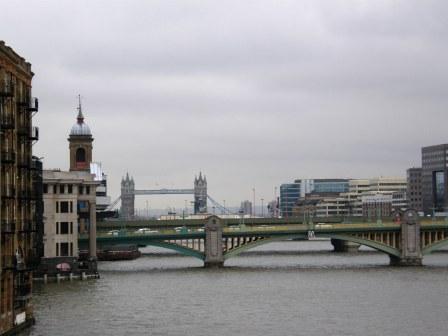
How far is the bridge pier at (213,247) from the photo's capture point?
13612 centimetres

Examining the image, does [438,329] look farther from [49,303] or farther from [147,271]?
[147,271]

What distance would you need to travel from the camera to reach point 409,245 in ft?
460

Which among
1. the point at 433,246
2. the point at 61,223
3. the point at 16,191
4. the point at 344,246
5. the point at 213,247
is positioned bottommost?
the point at 344,246

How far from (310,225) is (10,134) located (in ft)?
269

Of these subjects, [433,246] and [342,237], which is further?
[433,246]

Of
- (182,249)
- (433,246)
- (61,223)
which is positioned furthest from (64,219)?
(433,246)

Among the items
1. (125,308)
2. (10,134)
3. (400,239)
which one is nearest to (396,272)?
(400,239)

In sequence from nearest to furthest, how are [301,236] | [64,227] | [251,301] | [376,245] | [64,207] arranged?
[251,301]
[64,227]
[64,207]
[376,245]
[301,236]

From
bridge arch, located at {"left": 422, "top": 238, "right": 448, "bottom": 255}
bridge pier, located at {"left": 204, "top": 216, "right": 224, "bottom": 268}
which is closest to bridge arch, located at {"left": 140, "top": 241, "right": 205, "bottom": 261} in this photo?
bridge pier, located at {"left": 204, "top": 216, "right": 224, "bottom": 268}

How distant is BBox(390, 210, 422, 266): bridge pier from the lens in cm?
13925

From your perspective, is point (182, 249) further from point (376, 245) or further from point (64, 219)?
point (376, 245)

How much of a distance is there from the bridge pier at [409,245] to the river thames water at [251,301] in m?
3.50

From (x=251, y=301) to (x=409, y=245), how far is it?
5223 centimetres

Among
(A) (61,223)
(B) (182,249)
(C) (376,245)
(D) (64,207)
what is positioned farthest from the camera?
(C) (376,245)
